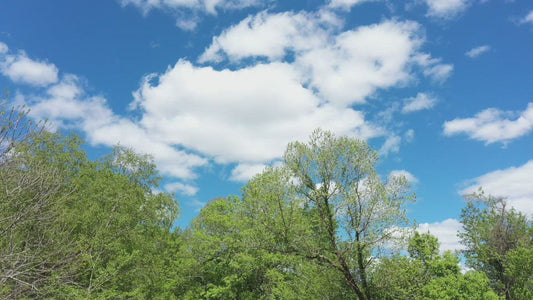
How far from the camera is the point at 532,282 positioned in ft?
88.6

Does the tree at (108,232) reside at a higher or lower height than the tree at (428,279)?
higher

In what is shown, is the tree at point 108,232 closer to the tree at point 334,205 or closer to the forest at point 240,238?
the forest at point 240,238

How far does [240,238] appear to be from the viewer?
36.6m

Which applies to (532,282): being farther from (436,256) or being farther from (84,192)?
(84,192)

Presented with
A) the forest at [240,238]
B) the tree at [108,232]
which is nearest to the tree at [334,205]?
the forest at [240,238]

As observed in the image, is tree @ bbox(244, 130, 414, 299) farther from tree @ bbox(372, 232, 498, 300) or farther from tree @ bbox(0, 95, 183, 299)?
tree @ bbox(0, 95, 183, 299)

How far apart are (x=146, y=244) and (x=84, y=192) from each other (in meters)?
7.90

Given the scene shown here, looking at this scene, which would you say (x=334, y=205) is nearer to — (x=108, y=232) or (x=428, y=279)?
(x=428, y=279)

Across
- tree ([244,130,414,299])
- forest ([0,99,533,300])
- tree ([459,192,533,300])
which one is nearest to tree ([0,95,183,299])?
forest ([0,99,533,300])

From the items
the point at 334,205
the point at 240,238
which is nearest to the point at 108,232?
the point at 240,238

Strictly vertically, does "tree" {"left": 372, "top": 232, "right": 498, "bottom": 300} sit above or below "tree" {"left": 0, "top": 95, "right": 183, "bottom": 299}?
below

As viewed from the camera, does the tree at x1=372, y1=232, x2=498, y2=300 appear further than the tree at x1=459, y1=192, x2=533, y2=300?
No

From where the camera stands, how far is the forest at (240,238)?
58.6 ft

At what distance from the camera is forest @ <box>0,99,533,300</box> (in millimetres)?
17875
